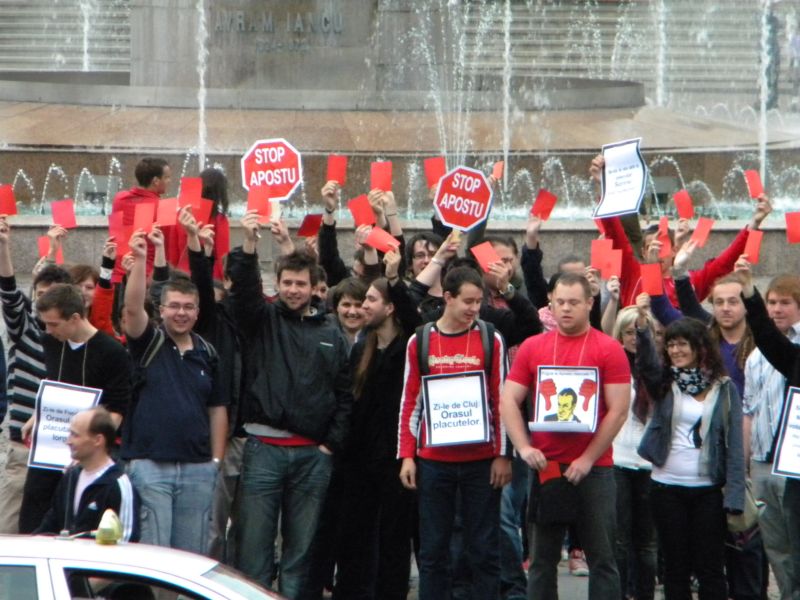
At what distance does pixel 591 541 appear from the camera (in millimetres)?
7227

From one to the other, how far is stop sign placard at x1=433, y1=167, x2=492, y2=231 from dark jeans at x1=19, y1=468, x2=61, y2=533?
2.87 meters

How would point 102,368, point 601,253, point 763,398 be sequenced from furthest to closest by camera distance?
point 601,253, point 763,398, point 102,368

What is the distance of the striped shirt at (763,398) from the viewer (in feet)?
25.2

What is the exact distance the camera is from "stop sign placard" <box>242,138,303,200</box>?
29.3 feet

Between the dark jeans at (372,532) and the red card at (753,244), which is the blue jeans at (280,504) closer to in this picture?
the dark jeans at (372,532)

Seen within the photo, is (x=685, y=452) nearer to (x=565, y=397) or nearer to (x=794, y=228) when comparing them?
(x=565, y=397)

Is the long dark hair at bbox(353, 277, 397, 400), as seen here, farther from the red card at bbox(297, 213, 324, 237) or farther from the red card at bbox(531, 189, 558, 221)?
the red card at bbox(531, 189, 558, 221)

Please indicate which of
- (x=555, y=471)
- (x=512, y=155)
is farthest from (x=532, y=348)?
(x=512, y=155)

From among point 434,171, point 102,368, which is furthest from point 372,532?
point 434,171

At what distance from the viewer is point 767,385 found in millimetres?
7750

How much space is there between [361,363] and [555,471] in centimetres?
124

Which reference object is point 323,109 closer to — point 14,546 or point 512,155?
point 512,155

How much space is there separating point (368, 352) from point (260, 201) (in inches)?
41.3

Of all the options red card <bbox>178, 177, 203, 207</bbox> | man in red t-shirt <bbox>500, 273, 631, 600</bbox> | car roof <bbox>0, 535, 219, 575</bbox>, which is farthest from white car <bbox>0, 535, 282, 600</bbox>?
red card <bbox>178, 177, 203, 207</bbox>
